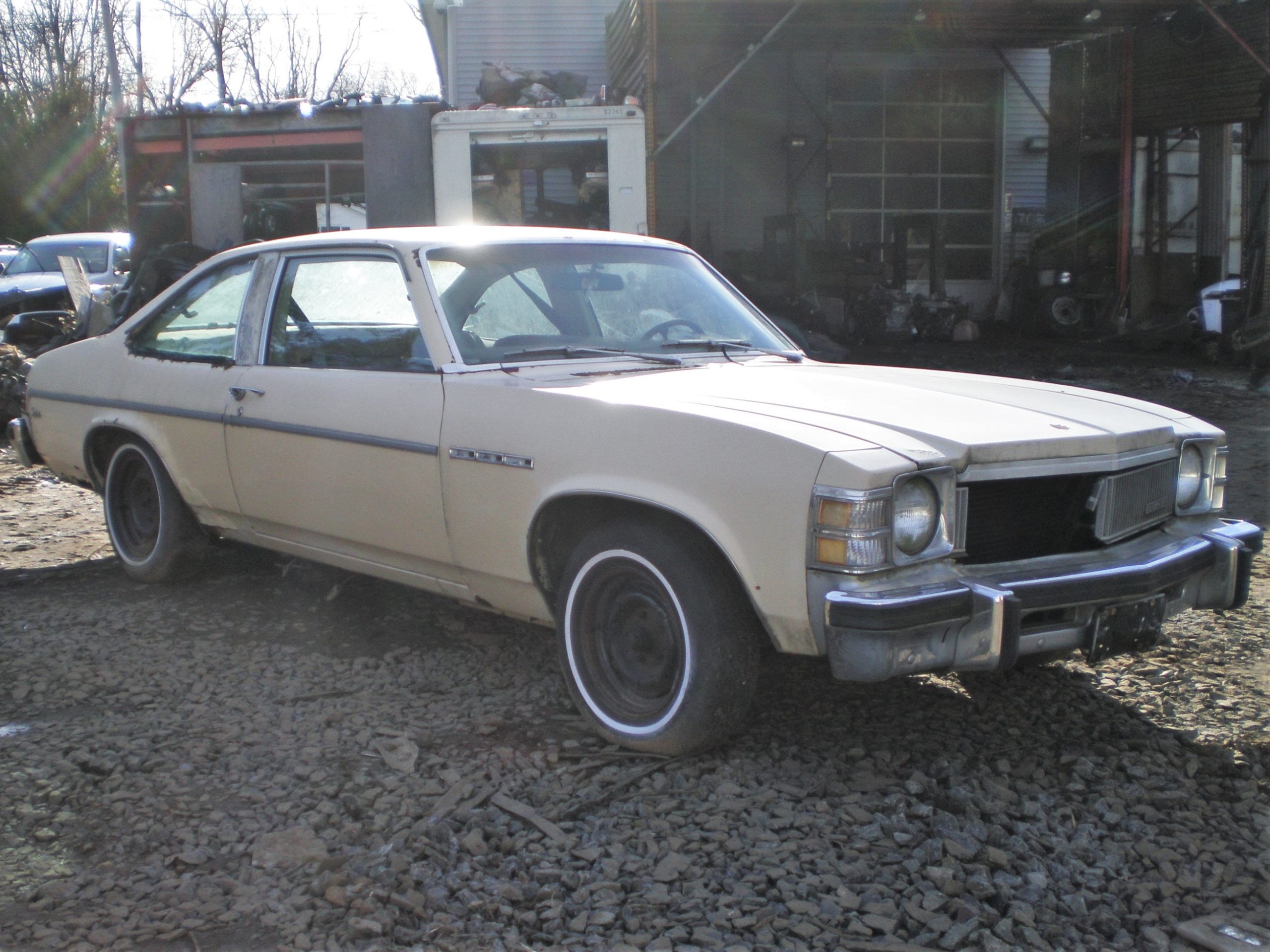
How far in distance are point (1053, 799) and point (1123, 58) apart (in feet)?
46.2

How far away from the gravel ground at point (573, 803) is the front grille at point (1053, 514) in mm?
563

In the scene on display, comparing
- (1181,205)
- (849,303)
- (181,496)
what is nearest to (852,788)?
(181,496)

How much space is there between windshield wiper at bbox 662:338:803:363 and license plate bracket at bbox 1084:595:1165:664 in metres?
1.48

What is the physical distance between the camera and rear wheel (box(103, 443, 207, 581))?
15.7ft

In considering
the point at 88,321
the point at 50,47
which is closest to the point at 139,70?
the point at 50,47

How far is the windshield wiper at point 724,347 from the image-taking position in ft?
13.1

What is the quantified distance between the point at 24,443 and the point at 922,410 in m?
4.36

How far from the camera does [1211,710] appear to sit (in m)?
3.50

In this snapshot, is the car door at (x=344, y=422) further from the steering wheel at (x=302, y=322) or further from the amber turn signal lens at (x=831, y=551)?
the amber turn signal lens at (x=831, y=551)

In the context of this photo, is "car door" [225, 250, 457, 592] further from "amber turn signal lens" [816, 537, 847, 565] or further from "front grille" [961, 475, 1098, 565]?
"front grille" [961, 475, 1098, 565]

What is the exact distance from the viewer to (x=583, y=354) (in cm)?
379

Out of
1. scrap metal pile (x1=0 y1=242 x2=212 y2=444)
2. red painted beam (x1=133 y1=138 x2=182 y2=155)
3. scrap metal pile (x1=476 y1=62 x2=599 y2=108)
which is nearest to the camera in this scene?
scrap metal pile (x1=0 y1=242 x2=212 y2=444)

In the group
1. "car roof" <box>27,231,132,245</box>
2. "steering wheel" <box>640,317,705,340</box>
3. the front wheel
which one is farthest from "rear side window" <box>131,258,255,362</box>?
"car roof" <box>27,231,132,245</box>

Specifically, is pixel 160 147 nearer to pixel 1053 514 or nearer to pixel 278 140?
pixel 278 140
